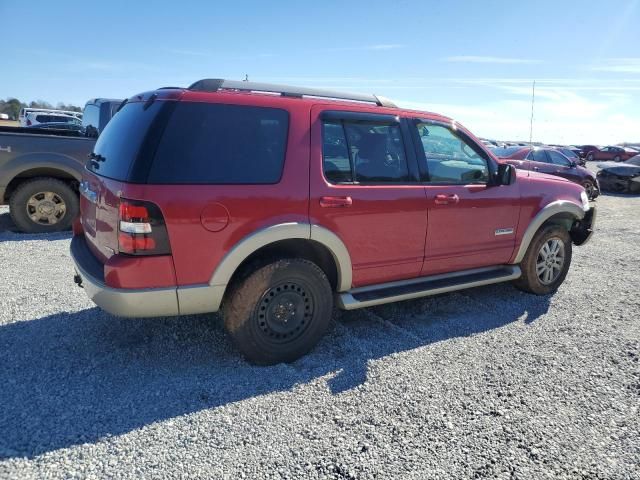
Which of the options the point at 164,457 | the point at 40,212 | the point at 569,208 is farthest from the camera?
the point at 40,212

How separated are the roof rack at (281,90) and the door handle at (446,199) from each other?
0.89m

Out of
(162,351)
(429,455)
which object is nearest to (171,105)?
(162,351)

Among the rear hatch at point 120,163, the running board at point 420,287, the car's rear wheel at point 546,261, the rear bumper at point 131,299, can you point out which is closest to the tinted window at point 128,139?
the rear hatch at point 120,163

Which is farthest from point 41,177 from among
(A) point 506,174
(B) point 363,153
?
(A) point 506,174

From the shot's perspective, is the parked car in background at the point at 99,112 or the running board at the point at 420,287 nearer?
the running board at the point at 420,287

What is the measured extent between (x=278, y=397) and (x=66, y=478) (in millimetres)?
1235

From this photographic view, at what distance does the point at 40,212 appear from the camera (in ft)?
22.5

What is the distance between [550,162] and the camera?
587 inches

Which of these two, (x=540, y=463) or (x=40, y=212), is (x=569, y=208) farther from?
(x=40, y=212)

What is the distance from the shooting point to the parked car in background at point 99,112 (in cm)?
944

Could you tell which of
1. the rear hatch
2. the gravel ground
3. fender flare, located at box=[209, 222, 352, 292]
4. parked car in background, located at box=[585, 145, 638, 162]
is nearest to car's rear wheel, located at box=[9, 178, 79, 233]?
the gravel ground

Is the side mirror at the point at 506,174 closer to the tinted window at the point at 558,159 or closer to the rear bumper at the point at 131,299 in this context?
the rear bumper at the point at 131,299

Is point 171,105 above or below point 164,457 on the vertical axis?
above

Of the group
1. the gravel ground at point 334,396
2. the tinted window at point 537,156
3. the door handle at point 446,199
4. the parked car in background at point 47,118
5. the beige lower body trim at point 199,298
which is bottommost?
the gravel ground at point 334,396
